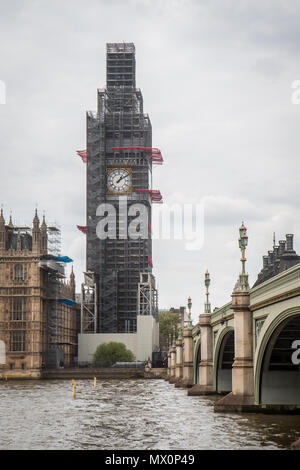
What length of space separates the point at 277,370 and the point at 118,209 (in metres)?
131

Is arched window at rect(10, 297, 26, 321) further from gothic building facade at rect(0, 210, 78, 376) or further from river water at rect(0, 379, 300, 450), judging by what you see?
river water at rect(0, 379, 300, 450)

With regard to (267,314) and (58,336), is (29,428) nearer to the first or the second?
(267,314)

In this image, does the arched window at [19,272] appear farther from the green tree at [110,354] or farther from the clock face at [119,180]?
the clock face at [119,180]

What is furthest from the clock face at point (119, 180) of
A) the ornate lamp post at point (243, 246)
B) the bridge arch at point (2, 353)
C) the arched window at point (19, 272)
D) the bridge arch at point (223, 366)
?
the ornate lamp post at point (243, 246)

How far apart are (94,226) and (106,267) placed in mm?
9672

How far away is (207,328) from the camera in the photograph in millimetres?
64000

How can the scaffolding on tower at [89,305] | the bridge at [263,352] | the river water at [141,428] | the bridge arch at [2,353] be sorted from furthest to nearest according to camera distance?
the scaffolding on tower at [89,305] < the bridge arch at [2,353] < the bridge at [263,352] < the river water at [141,428]

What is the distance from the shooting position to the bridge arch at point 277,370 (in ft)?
131

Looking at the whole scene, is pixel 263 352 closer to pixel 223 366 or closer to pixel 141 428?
pixel 141 428

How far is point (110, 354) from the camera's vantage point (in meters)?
150

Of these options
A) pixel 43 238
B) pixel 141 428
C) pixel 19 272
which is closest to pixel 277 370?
pixel 141 428

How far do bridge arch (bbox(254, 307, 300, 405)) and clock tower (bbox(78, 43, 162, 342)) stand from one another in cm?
11961

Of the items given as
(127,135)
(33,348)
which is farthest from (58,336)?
(127,135)

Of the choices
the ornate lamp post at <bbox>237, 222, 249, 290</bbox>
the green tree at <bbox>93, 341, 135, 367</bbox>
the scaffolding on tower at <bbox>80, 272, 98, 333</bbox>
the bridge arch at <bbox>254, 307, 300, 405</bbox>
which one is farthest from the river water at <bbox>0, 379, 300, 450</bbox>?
the scaffolding on tower at <bbox>80, 272, 98, 333</bbox>
